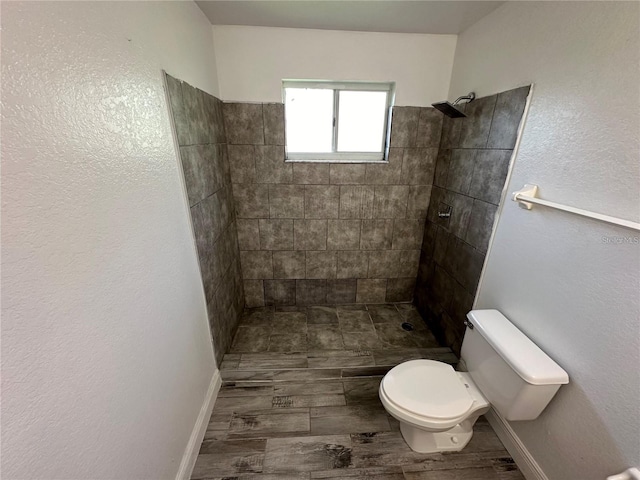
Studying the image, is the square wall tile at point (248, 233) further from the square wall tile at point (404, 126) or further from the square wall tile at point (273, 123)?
the square wall tile at point (404, 126)

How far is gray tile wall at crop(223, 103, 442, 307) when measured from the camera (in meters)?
2.03

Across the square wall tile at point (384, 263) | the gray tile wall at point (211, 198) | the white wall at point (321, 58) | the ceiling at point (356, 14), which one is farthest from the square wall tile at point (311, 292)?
the ceiling at point (356, 14)

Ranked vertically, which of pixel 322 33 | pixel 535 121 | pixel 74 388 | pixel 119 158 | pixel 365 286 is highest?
pixel 322 33

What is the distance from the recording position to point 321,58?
1874mm

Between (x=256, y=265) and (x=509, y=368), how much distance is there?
1.87m

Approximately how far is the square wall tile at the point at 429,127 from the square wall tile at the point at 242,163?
1.29 meters

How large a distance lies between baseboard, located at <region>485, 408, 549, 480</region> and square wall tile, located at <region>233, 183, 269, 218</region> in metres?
2.03

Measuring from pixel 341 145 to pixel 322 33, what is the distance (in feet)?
2.45

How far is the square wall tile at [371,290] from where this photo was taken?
8.16 feet

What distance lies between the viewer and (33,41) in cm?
58

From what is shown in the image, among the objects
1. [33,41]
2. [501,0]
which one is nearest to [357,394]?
[33,41]

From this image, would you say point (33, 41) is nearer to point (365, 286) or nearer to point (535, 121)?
point (535, 121)

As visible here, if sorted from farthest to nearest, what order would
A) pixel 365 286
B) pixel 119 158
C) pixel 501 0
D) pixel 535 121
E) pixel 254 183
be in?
pixel 365 286, pixel 254 183, pixel 501 0, pixel 535 121, pixel 119 158

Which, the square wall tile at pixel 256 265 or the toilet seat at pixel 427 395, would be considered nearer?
the toilet seat at pixel 427 395
